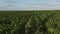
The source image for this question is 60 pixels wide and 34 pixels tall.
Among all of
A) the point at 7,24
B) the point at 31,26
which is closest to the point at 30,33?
the point at 31,26

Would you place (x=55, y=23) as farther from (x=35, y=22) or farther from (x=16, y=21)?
(x=16, y=21)

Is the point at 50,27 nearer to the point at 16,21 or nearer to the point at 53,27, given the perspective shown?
the point at 53,27

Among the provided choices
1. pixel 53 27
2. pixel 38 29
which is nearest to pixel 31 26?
pixel 38 29

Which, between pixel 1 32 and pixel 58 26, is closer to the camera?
pixel 1 32

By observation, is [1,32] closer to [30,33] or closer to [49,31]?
[30,33]

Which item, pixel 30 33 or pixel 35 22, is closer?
pixel 30 33

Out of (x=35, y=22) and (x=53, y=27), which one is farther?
(x=35, y=22)
